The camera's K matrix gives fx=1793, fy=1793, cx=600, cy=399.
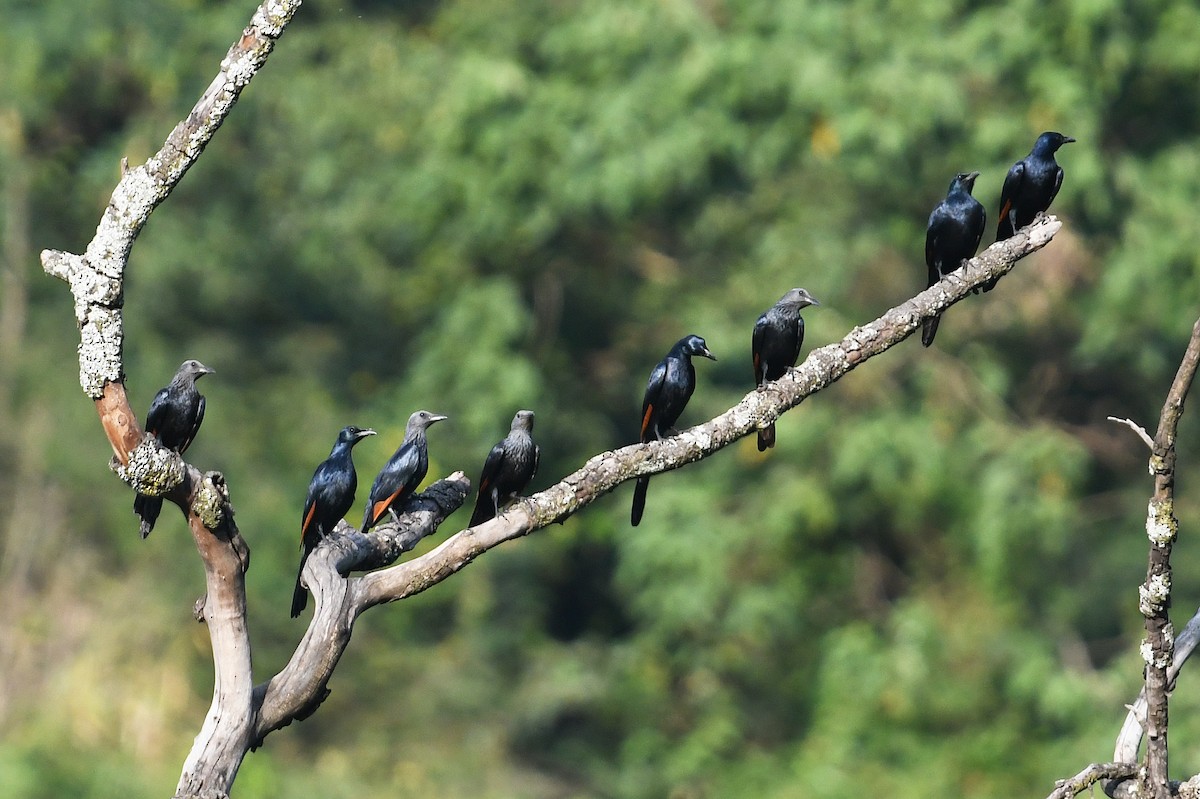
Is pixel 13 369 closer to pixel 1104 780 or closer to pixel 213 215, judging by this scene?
pixel 213 215

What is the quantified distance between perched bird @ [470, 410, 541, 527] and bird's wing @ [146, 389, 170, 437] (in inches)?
41.4

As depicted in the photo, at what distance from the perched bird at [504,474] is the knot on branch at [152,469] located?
56.8 inches

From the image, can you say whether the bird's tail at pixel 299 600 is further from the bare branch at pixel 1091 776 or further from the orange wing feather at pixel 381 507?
the bare branch at pixel 1091 776

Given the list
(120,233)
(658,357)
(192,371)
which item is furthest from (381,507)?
(658,357)

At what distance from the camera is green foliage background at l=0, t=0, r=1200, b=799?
50.3ft

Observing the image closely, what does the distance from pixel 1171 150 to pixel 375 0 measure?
9772mm

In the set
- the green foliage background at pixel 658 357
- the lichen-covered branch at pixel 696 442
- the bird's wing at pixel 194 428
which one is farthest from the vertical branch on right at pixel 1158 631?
the green foliage background at pixel 658 357

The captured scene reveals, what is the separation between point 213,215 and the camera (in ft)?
56.2

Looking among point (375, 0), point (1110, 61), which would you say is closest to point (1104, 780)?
point (1110, 61)

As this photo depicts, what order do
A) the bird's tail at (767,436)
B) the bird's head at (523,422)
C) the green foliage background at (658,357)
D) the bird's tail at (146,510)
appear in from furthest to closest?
the green foliage background at (658,357) < the bird's head at (523,422) < the bird's tail at (767,436) < the bird's tail at (146,510)

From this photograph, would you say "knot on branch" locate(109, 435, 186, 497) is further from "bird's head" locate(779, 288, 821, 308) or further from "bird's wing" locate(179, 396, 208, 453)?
"bird's head" locate(779, 288, 821, 308)

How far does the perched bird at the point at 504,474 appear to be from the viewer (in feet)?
19.4

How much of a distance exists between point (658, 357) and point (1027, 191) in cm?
1115

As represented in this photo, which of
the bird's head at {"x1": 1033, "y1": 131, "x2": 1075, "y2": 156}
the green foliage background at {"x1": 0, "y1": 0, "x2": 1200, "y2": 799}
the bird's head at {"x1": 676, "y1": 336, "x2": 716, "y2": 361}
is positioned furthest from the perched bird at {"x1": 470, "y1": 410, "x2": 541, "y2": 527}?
the green foliage background at {"x1": 0, "y1": 0, "x2": 1200, "y2": 799}
